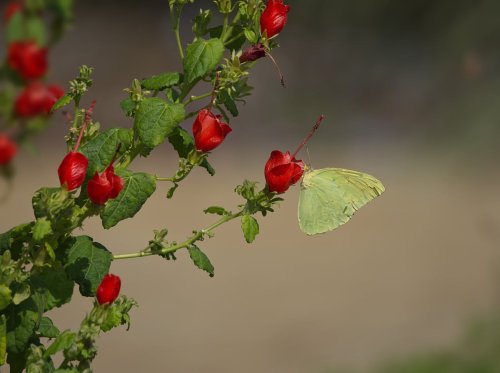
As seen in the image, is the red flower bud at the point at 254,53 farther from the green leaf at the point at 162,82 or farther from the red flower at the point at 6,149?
the red flower at the point at 6,149

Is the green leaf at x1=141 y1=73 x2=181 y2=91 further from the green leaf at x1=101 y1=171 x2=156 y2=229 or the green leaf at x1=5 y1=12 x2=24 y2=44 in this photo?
the green leaf at x1=5 y1=12 x2=24 y2=44

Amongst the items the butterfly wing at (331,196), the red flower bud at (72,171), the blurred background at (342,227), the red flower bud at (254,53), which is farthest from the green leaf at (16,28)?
the blurred background at (342,227)

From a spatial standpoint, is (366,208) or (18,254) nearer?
(18,254)

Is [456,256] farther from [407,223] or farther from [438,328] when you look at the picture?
[438,328]

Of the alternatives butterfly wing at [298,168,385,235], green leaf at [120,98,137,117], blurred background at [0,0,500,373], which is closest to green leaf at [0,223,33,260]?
green leaf at [120,98,137,117]

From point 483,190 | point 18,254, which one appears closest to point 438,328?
point 483,190

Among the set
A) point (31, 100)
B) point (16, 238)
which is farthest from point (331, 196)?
point (31, 100)

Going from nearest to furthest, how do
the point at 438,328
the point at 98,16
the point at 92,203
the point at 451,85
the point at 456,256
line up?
the point at 92,203 < the point at 438,328 < the point at 456,256 < the point at 98,16 < the point at 451,85
